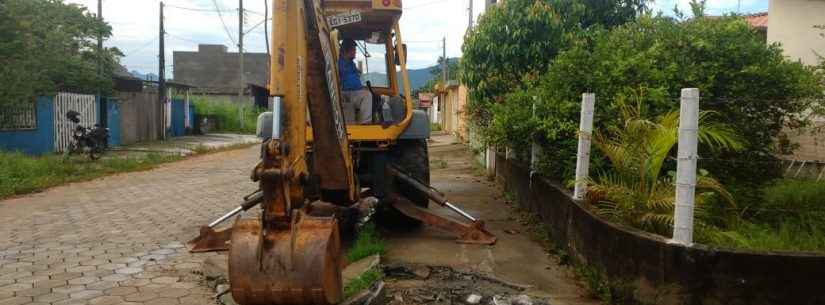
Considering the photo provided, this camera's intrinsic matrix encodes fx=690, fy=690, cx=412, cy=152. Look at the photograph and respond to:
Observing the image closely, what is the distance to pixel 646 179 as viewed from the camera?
5.03 m

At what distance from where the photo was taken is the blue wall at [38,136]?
51.1 feet

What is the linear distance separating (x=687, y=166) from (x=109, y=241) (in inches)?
220

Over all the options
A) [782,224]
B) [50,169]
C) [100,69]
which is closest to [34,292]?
[782,224]

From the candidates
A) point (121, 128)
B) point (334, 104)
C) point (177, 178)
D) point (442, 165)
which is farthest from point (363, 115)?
point (121, 128)

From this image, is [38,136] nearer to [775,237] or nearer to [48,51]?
[48,51]

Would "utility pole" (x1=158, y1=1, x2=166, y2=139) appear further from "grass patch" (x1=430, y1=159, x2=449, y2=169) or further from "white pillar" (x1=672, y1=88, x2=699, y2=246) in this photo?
"white pillar" (x1=672, y1=88, x2=699, y2=246)

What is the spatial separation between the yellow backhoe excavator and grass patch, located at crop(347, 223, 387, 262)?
23 centimetres

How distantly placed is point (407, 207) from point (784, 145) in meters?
3.49

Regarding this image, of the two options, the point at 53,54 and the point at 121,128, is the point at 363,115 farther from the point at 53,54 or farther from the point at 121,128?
the point at 121,128

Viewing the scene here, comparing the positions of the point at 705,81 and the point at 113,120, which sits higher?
the point at 705,81

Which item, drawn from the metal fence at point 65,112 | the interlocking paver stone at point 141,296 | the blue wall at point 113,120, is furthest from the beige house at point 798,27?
the blue wall at point 113,120

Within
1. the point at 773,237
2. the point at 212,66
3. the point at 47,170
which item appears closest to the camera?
the point at 773,237

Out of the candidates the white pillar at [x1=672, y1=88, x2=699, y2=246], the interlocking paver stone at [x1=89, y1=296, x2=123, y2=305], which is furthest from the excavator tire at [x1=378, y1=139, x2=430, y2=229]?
the white pillar at [x1=672, y1=88, x2=699, y2=246]

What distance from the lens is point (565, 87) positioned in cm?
698
